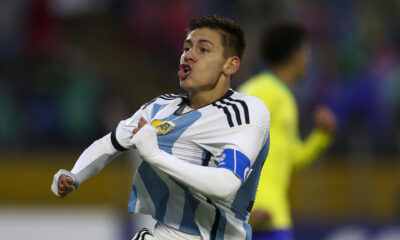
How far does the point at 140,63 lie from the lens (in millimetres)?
11500

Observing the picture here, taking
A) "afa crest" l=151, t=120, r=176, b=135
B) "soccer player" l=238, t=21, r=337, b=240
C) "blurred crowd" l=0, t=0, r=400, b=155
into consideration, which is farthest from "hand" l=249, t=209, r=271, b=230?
"blurred crowd" l=0, t=0, r=400, b=155

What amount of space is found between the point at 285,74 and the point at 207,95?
1.98m

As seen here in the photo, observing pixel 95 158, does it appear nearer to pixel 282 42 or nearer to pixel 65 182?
pixel 65 182

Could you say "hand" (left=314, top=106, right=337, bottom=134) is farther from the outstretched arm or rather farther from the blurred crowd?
the outstretched arm

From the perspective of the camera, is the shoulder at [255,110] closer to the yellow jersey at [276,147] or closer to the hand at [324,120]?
the yellow jersey at [276,147]

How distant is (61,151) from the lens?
991 cm

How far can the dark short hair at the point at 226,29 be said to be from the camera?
4.12 meters

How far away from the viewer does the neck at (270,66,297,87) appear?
5.99m

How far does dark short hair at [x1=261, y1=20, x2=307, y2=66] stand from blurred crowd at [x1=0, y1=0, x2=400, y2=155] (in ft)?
8.46

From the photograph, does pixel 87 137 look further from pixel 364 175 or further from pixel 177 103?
pixel 177 103

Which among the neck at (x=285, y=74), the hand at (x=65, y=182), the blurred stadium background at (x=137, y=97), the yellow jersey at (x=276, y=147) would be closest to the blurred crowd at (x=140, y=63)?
the blurred stadium background at (x=137, y=97)

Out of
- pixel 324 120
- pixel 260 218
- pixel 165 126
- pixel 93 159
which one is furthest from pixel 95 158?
pixel 324 120

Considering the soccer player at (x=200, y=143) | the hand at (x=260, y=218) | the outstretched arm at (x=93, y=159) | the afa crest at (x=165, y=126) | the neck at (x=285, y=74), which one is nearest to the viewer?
the soccer player at (x=200, y=143)

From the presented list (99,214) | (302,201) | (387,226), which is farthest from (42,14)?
(387,226)
